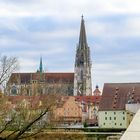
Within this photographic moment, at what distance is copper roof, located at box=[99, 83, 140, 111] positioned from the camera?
7675 centimetres

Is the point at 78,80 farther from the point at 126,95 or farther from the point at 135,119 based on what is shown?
the point at 135,119

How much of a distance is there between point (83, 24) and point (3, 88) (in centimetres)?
12693

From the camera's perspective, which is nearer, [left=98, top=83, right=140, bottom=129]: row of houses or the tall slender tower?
[left=98, top=83, right=140, bottom=129]: row of houses

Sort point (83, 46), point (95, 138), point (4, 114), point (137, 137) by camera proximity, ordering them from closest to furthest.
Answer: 1. point (137, 137)
2. point (4, 114)
3. point (95, 138)
4. point (83, 46)

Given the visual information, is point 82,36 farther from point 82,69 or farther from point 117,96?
point 117,96

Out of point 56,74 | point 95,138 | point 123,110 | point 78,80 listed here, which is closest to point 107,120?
point 123,110

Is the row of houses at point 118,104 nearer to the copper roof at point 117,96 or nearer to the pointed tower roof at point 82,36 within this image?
the copper roof at point 117,96

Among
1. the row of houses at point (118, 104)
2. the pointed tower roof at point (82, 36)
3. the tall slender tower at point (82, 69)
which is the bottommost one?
the row of houses at point (118, 104)

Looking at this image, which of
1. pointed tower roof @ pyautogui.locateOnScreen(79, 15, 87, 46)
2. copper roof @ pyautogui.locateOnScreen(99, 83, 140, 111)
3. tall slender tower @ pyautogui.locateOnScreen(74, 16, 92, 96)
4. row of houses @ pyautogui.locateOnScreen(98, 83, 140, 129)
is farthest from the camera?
pointed tower roof @ pyautogui.locateOnScreen(79, 15, 87, 46)

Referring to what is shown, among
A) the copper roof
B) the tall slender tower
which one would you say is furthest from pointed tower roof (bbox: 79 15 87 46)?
the copper roof

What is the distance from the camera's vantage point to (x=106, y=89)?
77.1 metres

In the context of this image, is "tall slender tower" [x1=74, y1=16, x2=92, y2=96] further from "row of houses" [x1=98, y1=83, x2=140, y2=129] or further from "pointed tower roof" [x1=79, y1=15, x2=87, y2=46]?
"row of houses" [x1=98, y1=83, x2=140, y2=129]

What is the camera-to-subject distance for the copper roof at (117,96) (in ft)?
252

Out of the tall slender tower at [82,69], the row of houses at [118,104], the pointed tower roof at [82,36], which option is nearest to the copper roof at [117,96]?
the row of houses at [118,104]
